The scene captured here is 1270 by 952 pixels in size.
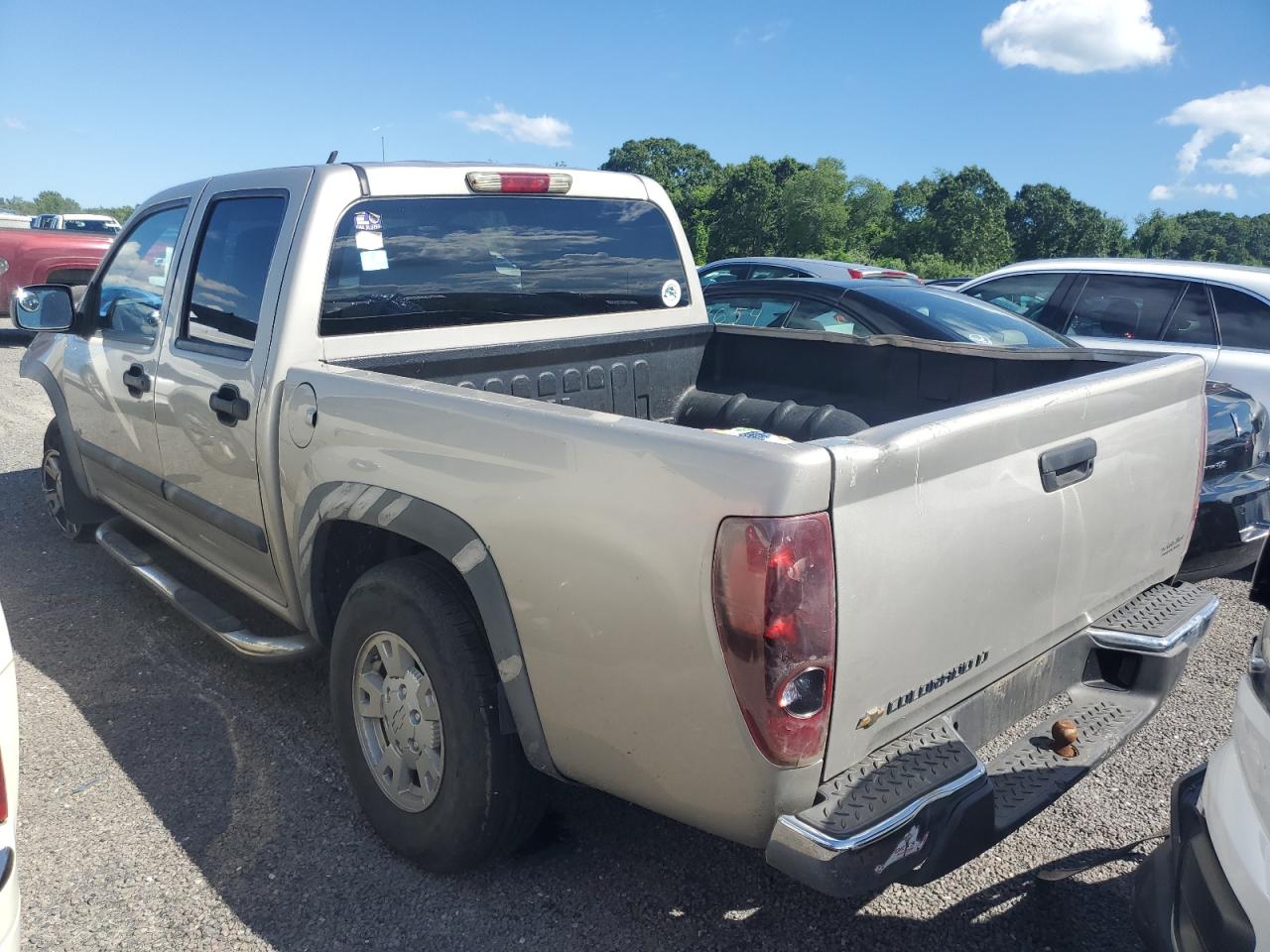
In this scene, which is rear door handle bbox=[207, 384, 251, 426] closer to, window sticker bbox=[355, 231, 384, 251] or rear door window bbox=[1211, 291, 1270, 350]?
window sticker bbox=[355, 231, 384, 251]

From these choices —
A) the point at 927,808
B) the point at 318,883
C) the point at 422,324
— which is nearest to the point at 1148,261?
the point at 422,324

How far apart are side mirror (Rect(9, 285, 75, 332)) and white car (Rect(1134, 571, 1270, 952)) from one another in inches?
182

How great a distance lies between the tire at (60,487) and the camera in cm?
514

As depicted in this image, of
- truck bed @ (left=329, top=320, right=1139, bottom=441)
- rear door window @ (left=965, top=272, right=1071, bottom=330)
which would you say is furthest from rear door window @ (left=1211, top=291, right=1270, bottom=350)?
truck bed @ (left=329, top=320, right=1139, bottom=441)

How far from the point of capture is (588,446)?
2.06 m

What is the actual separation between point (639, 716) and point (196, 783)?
1.89 meters

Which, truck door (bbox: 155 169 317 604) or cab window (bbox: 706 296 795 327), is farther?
cab window (bbox: 706 296 795 327)

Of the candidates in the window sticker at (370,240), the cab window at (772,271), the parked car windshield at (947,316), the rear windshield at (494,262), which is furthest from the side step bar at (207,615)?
the cab window at (772,271)

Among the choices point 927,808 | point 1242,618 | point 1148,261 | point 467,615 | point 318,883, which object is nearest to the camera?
point 927,808

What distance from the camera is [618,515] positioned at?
6.55 feet

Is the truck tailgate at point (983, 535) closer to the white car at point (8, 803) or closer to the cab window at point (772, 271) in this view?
the white car at point (8, 803)

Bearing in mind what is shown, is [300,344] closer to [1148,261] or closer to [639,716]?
[639,716]

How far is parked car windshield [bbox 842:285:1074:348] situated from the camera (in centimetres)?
553

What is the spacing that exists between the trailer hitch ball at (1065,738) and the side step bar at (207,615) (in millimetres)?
2294
